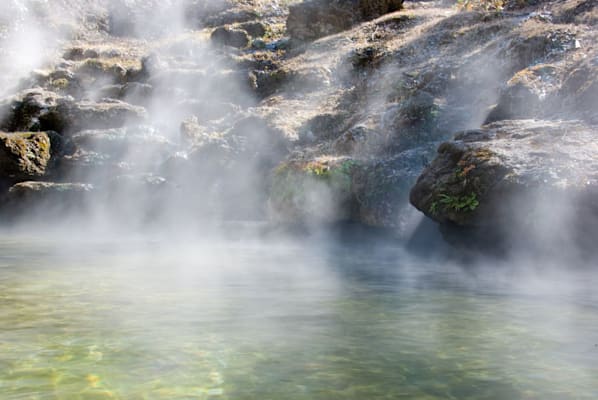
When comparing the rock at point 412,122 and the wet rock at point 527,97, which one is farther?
the rock at point 412,122

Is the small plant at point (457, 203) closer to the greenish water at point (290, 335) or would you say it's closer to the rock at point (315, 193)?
the greenish water at point (290, 335)

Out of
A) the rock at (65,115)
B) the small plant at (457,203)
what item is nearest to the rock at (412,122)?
the small plant at (457,203)

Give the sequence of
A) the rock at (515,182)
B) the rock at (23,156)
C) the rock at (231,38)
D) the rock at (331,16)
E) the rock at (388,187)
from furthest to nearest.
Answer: the rock at (231,38) < the rock at (331,16) < the rock at (23,156) < the rock at (388,187) < the rock at (515,182)

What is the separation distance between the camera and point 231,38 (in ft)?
91.2

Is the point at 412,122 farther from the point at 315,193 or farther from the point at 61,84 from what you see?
the point at 61,84

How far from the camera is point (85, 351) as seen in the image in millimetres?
4230

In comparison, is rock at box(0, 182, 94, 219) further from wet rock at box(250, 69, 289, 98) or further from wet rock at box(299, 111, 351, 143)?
wet rock at box(250, 69, 289, 98)

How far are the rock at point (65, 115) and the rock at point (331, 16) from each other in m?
8.21

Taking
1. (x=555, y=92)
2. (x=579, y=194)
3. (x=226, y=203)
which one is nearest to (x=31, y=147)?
(x=226, y=203)

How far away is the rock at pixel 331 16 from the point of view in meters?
25.8

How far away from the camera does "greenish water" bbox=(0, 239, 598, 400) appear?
3.59 meters

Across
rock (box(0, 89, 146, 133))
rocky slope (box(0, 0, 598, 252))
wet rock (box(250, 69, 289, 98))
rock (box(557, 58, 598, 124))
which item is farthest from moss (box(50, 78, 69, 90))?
rock (box(557, 58, 598, 124))

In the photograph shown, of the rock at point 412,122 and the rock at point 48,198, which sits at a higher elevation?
the rock at point 412,122

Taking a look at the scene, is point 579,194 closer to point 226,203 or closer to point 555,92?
point 555,92
